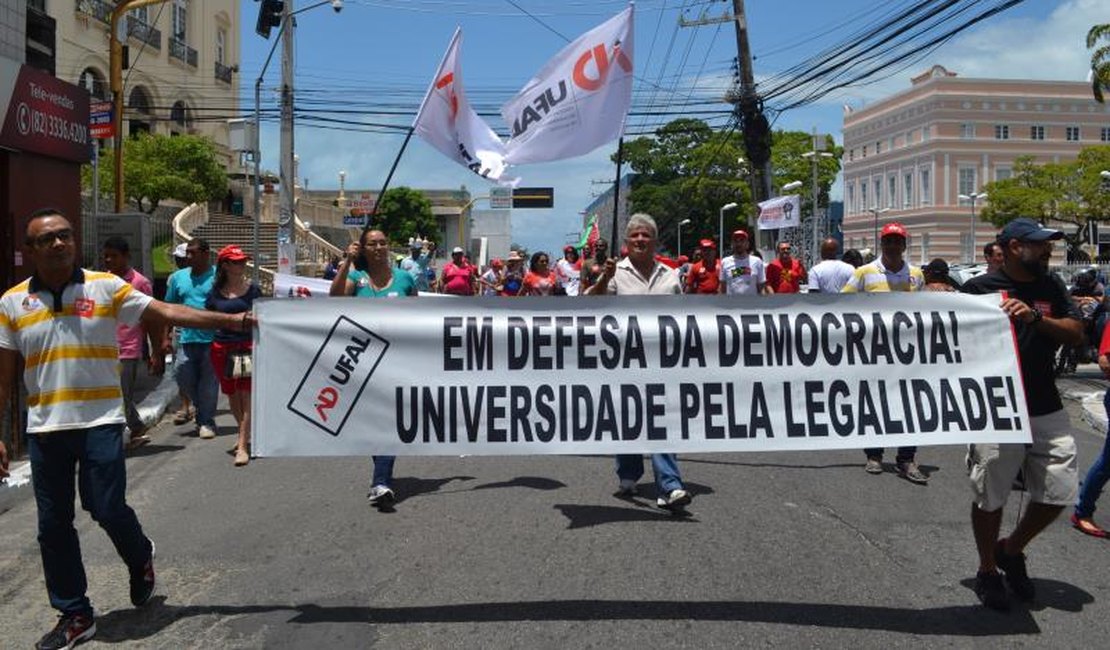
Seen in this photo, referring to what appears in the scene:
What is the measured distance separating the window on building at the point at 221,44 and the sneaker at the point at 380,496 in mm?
46951

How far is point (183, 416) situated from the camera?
1024cm

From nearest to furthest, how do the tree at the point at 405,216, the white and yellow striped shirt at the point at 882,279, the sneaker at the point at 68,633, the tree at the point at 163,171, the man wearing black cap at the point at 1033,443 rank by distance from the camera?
the sneaker at the point at 68,633 < the man wearing black cap at the point at 1033,443 < the white and yellow striped shirt at the point at 882,279 < the tree at the point at 163,171 < the tree at the point at 405,216

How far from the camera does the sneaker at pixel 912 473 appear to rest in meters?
7.19

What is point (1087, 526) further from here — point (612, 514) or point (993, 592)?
point (612, 514)

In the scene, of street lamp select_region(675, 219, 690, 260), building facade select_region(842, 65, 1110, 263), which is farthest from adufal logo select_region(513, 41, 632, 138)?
street lamp select_region(675, 219, 690, 260)

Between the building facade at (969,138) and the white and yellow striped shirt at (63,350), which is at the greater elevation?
the building facade at (969,138)

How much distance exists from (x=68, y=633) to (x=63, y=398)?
982mm

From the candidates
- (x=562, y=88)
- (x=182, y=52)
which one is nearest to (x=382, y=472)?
(x=562, y=88)

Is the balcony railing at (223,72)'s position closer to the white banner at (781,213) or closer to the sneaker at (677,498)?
the white banner at (781,213)

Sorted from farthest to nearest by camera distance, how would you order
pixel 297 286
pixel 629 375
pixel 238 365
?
pixel 297 286, pixel 238 365, pixel 629 375

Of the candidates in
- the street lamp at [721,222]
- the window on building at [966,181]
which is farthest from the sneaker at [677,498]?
the window on building at [966,181]

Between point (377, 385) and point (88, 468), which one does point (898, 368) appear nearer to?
point (377, 385)

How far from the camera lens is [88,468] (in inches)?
167

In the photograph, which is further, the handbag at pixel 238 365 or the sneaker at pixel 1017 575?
the handbag at pixel 238 365
